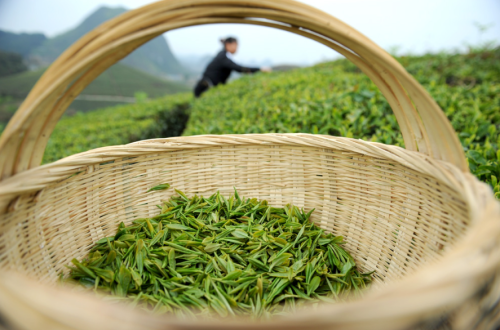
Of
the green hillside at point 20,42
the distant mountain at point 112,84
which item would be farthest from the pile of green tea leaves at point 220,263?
the green hillside at point 20,42

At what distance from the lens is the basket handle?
0.72 m

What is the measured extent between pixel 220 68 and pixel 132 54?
9.95m

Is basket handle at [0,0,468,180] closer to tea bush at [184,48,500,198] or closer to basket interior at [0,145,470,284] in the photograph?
basket interior at [0,145,470,284]

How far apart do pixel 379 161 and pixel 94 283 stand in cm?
108

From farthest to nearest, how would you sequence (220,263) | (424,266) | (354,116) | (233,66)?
(233,66) < (354,116) < (220,263) < (424,266)

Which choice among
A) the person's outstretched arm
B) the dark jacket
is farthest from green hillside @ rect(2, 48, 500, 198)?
the dark jacket

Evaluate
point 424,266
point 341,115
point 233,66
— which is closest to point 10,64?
point 233,66

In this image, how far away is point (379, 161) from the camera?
107cm

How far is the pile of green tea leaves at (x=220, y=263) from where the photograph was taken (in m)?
0.93

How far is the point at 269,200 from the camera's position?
138 centimetres

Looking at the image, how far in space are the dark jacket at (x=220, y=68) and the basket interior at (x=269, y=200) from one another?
4098 mm

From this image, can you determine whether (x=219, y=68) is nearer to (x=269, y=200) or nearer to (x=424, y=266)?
(x=269, y=200)

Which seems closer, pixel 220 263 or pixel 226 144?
pixel 220 263

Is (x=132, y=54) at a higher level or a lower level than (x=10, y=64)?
higher
